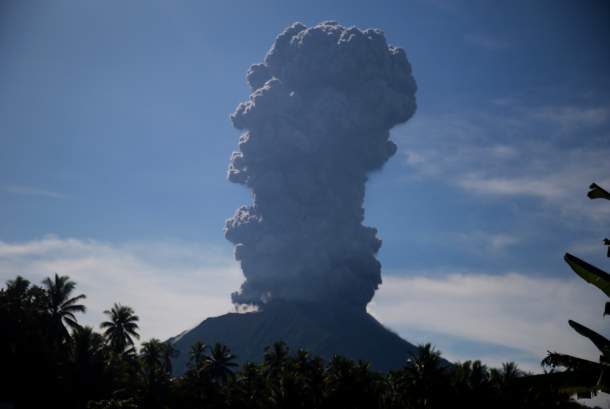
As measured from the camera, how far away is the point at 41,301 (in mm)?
81125

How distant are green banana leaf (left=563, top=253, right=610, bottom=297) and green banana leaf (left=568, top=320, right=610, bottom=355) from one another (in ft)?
2.89

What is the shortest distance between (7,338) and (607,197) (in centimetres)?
7235

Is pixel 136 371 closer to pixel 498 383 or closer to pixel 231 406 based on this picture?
pixel 231 406

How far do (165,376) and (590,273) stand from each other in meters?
69.6

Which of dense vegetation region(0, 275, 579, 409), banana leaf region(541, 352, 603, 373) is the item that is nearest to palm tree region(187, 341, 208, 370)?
dense vegetation region(0, 275, 579, 409)

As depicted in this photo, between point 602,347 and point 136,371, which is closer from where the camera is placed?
Answer: point 602,347

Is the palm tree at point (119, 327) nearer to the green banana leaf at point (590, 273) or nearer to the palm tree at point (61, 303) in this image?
the palm tree at point (61, 303)

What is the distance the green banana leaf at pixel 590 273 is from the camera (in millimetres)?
12062

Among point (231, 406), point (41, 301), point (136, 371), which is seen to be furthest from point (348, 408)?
point (41, 301)

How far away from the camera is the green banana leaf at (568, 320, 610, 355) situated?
39.5ft

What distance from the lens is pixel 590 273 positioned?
12.2 m

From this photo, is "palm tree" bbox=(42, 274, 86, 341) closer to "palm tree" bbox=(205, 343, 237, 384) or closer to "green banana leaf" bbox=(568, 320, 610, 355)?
"palm tree" bbox=(205, 343, 237, 384)

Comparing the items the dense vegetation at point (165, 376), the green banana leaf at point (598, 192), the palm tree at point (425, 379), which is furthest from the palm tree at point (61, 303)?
the green banana leaf at point (598, 192)

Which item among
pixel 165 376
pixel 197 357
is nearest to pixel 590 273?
pixel 165 376
